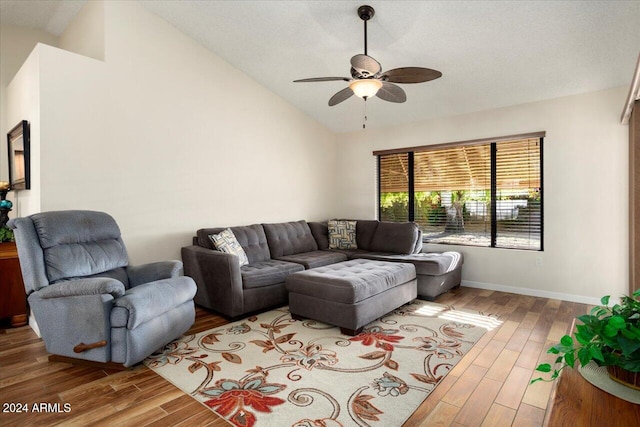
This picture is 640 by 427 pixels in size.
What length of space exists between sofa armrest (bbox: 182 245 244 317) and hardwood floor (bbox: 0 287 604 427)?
1.09 m

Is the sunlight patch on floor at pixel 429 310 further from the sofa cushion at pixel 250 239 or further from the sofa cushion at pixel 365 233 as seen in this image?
the sofa cushion at pixel 250 239

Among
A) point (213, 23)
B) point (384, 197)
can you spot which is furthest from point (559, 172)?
point (213, 23)

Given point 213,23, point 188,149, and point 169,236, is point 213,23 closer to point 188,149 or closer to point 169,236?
point 188,149

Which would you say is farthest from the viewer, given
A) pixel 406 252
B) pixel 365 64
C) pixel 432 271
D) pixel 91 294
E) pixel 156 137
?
pixel 406 252

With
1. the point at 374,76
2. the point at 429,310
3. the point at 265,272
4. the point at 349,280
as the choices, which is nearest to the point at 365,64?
the point at 374,76

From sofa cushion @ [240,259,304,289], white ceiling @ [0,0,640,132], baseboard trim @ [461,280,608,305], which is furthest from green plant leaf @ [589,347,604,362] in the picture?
baseboard trim @ [461,280,608,305]

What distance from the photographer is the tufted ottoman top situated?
Answer: 10.3 feet

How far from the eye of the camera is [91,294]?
2.41 meters

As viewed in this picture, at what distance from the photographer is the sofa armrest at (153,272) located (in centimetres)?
307

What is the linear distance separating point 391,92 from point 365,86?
0.36 metres

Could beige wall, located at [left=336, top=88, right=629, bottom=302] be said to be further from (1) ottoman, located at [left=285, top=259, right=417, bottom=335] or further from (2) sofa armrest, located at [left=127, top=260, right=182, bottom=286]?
(2) sofa armrest, located at [left=127, top=260, right=182, bottom=286]

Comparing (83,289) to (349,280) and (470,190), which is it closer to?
(349,280)

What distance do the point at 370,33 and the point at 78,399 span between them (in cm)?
369

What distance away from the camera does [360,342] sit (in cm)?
298
